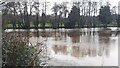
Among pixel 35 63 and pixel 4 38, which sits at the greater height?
pixel 4 38

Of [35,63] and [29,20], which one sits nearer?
[35,63]

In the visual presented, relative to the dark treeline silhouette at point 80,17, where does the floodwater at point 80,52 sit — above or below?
below

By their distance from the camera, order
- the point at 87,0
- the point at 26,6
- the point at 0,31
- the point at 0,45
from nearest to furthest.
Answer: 1. the point at 0,45
2. the point at 0,31
3. the point at 26,6
4. the point at 87,0

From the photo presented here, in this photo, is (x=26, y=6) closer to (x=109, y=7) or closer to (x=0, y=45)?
(x=109, y=7)

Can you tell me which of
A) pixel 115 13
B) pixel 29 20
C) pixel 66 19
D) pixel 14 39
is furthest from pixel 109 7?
pixel 14 39

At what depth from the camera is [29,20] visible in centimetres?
1566

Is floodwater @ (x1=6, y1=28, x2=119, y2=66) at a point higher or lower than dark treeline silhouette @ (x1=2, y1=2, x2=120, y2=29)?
lower

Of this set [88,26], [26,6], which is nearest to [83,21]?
[88,26]

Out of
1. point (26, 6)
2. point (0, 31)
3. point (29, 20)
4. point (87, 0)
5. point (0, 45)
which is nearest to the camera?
point (0, 45)

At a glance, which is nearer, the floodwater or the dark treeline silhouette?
the floodwater

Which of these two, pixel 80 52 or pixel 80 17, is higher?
pixel 80 17

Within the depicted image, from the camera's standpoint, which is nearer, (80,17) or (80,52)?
(80,52)

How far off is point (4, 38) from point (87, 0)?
14.6 metres

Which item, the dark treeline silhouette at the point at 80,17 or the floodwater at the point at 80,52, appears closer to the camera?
the floodwater at the point at 80,52
